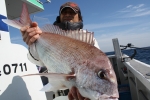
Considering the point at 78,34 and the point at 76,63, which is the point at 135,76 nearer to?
the point at 78,34

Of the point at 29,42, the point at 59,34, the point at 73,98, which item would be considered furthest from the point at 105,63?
the point at 29,42

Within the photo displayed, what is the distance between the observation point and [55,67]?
161cm

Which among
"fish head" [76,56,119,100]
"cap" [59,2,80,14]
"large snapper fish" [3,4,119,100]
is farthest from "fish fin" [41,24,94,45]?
"cap" [59,2,80,14]

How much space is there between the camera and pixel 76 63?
1.46 m

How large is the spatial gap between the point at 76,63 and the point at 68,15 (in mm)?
1522

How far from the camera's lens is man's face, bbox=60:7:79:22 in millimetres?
2725

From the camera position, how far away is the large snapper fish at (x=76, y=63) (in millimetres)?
1327

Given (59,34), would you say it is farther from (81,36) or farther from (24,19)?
(24,19)

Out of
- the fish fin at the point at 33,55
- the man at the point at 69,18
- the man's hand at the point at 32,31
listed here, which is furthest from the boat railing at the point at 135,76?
the man's hand at the point at 32,31

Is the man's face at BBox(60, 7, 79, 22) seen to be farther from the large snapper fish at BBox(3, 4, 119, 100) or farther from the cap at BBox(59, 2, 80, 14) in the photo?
the large snapper fish at BBox(3, 4, 119, 100)

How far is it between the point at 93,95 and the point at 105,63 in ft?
0.98

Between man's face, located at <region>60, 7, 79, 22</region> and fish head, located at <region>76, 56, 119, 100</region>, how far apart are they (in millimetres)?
1498

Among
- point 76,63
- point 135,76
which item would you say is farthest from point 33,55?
point 135,76

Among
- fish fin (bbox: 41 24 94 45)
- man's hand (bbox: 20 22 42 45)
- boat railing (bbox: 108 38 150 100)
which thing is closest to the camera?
fish fin (bbox: 41 24 94 45)
